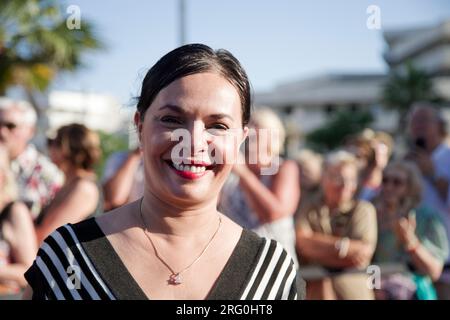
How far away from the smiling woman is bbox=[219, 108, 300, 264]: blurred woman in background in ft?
5.50

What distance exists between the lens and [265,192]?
326 centimetres

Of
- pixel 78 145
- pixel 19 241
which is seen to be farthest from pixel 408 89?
pixel 19 241

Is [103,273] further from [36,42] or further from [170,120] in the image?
[36,42]

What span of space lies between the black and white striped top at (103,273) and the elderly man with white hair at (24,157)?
269 centimetres

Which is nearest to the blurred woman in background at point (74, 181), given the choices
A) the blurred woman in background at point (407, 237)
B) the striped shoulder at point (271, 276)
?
the blurred woman in background at point (407, 237)

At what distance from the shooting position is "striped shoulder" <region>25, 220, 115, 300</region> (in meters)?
1.31

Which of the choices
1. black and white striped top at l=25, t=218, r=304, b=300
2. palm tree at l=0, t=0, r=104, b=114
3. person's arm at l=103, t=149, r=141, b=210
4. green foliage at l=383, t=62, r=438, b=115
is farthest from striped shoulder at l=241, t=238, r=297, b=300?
green foliage at l=383, t=62, r=438, b=115

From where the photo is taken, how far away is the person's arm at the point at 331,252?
3.66 meters

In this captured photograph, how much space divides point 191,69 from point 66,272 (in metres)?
0.48

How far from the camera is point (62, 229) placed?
139 cm

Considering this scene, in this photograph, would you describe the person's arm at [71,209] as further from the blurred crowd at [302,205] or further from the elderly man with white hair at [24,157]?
the elderly man with white hair at [24,157]
